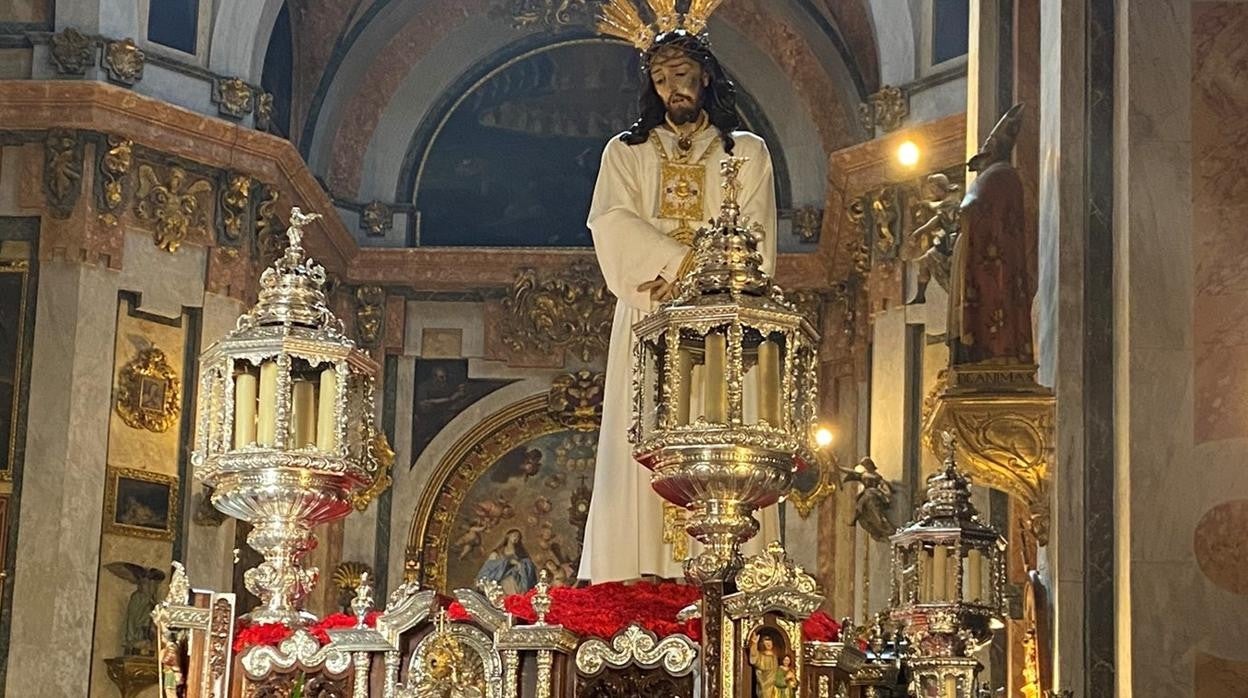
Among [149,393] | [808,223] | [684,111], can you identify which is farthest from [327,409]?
[808,223]

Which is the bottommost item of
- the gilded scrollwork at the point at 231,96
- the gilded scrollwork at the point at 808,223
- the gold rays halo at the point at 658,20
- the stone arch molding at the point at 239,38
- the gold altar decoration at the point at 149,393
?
the gold altar decoration at the point at 149,393

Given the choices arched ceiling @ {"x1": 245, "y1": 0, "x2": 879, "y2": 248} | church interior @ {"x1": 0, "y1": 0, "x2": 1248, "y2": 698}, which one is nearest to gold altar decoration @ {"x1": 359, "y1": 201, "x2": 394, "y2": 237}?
church interior @ {"x1": 0, "y1": 0, "x2": 1248, "y2": 698}

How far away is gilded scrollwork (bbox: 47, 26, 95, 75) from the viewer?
1866cm

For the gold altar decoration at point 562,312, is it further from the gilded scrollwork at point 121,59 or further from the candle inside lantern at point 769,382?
the candle inside lantern at point 769,382

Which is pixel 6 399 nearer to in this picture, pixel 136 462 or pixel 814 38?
pixel 136 462

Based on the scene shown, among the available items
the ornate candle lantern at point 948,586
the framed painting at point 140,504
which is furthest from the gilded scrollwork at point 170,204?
the ornate candle lantern at point 948,586

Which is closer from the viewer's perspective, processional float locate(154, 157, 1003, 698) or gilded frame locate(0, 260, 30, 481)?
processional float locate(154, 157, 1003, 698)

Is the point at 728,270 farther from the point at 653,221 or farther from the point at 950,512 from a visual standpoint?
the point at 653,221

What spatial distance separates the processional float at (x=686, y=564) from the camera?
31.0 ft

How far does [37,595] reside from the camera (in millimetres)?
17500

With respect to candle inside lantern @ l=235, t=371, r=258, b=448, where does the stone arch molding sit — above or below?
above

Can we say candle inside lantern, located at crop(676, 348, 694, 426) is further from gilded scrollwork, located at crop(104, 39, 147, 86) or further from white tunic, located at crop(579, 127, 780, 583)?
gilded scrollwork, located at crop(104, 39, 147, 86)

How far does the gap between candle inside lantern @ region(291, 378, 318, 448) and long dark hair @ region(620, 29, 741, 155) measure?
7.40 feet

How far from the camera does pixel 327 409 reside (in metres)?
10.4
